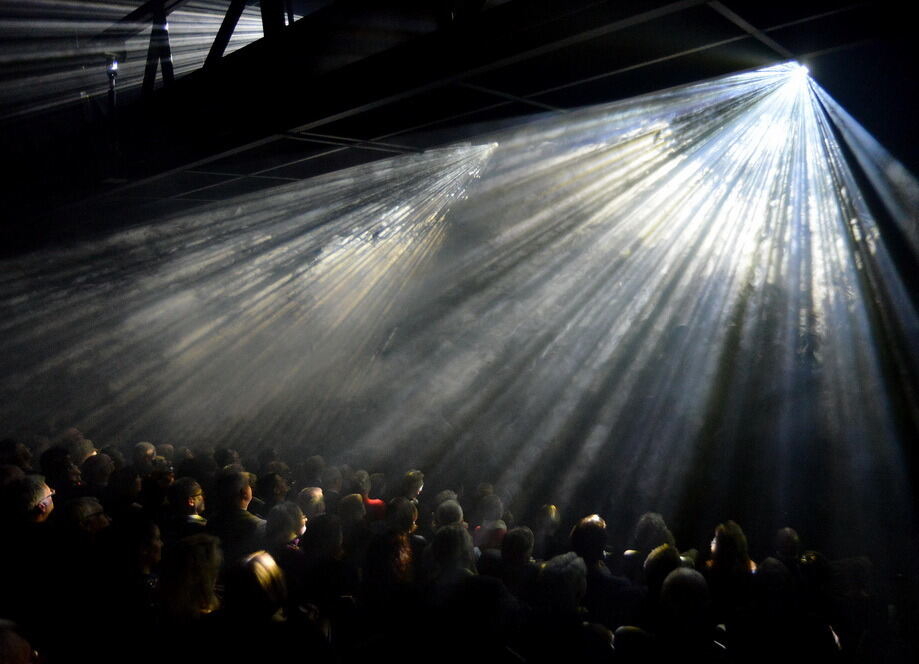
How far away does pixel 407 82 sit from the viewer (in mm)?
2486

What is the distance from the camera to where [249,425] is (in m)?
13.5

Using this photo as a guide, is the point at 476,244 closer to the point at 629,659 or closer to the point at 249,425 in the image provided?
the point at 249,425

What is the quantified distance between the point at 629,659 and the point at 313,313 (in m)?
12.5

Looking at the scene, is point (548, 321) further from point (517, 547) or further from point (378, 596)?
point (378, 596)

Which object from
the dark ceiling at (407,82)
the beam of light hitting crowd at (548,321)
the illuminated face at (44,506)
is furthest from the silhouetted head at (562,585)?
the beam of light hitting crowd at (548,321)

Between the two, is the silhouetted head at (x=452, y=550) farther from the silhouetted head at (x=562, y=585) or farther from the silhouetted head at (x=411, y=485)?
the silhouetted head at (x=411, y=485)

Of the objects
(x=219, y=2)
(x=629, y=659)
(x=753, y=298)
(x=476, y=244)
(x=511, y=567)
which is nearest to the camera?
(x=629, y=659)

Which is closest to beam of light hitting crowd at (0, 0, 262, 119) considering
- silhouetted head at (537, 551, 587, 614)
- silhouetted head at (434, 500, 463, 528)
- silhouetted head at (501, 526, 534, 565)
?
silhouetted head at (434, 500, 463, 528)

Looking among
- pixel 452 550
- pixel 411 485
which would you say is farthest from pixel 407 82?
pixel 411 485

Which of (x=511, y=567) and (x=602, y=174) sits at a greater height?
(x=602, y=174)

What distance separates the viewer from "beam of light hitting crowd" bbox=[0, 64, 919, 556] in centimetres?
737

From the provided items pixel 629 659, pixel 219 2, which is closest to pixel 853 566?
pixel 629 659

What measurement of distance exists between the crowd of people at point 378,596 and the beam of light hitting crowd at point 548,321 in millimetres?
3499

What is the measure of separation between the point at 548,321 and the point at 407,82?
9.98 metres
